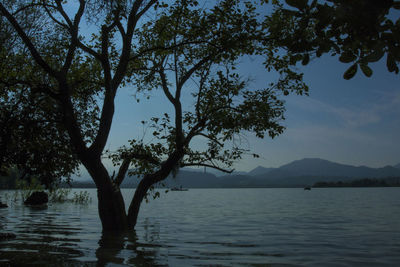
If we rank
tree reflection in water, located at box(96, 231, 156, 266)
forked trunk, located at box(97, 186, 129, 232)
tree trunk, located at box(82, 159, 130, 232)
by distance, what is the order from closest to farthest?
tree reflection in water, located at box(96, 231, 156, 266), tree trunk, located at box(82, 159, 130, 232), forked trunk, located at box(97, 186, 129, 232)

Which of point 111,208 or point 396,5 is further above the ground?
point 396,5

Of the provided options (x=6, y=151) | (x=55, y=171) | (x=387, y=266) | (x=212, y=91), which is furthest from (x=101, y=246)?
(x=387, y=266)

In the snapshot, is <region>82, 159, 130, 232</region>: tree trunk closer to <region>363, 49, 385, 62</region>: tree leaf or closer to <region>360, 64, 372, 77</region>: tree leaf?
<region>360, 64, 372, 77</region>: tree leaf

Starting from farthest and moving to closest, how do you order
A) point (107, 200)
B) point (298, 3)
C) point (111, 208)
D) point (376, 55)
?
point (111, 208), point (107, 200), point (298, 3), point (376, 55)

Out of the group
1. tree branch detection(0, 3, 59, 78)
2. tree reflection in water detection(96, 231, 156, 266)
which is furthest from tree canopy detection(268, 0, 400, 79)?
tree branch detection(0, 3, 59, 78)

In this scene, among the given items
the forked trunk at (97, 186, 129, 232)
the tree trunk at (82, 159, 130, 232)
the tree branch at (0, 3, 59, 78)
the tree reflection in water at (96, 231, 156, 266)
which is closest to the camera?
the tree reflection in water at (96, 231, 156, 266)

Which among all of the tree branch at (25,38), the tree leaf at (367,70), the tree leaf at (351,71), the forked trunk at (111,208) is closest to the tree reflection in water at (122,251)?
the forked trunk at (111,208)

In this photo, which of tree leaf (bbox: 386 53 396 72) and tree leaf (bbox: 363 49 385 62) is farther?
tree leaf (bbox: 386 53 396 72)

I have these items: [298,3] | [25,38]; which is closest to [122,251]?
[25,38]

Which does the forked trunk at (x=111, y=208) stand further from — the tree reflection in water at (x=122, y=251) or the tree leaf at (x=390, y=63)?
the tree leaf at (x=390, y=63)

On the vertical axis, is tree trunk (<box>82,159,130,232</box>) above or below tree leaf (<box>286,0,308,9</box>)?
below

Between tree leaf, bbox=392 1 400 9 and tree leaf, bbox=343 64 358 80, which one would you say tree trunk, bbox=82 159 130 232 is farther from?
tree leaf, bbox=392 1 400 9

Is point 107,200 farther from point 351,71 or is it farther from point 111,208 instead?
point 351,71

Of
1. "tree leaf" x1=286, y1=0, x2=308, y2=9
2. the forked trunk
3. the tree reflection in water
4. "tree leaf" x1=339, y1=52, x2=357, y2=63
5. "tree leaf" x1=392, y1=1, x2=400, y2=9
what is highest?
"tree leaf" x1=286, y1=0, x2=308, y2=9
